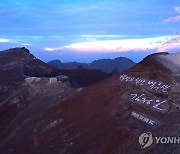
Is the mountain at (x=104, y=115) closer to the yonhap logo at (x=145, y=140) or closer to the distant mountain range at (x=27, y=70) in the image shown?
the yonhap logo at (x=145, y=140)

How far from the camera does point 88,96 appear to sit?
95.9 feet

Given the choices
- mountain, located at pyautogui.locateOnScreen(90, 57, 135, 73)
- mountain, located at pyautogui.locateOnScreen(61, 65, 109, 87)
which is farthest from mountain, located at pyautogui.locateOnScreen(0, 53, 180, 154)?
mountain, located at pyautogui.locateOnScreen(90, 57, 135, 73)

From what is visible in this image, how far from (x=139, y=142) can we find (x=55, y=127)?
999cm

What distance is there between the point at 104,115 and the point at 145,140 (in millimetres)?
6099

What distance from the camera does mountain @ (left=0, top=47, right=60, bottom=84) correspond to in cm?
5557

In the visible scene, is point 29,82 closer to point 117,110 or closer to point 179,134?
point 117,110

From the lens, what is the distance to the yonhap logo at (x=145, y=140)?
18.1 meters

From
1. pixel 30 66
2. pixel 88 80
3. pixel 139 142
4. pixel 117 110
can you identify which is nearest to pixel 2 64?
pixel 30 66

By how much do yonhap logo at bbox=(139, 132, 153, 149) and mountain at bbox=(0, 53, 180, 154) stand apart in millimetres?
212

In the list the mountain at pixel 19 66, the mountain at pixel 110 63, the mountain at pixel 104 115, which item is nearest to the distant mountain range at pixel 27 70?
the mountain at pixel 19 66

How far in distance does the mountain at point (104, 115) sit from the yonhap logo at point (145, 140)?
0.21 metres

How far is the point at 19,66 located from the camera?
196 feet

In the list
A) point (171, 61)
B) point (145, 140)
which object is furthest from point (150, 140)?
point (171, 61)

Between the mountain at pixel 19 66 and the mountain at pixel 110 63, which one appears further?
the mountain at pixel 110 63
